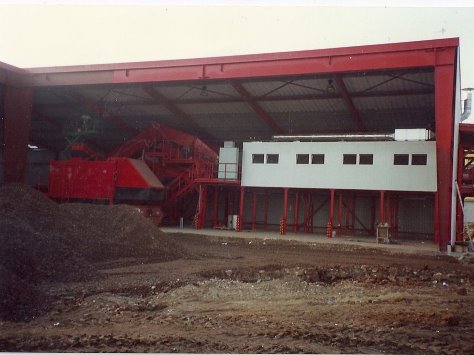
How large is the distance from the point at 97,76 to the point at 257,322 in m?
21.6

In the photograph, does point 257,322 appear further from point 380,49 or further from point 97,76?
point 97,76

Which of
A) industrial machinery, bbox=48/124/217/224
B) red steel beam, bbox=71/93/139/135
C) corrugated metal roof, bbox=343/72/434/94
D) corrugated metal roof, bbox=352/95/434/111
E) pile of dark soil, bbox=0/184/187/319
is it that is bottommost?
pile of dark soil, bbox=0/184/187/319

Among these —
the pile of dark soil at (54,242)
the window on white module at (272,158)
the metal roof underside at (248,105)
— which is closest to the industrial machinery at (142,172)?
the metal roof underside at (248,105)

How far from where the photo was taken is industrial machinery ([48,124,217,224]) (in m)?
27.0

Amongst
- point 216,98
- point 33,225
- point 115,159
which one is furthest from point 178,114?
point 33,225

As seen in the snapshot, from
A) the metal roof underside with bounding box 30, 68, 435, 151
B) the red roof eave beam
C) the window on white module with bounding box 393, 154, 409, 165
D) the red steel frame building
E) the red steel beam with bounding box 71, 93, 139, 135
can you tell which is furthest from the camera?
the red steel beam with bounding box 71, 93, 139, 135

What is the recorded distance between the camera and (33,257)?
10.4 meters

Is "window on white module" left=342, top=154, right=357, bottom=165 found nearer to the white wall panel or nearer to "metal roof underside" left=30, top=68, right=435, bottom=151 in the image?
the white wall panel

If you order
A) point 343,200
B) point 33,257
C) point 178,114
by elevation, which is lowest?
point 33,257

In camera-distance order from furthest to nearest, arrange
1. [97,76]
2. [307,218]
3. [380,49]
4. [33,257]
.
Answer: [307,218] < [97,76] < [380,49] < [33,257]

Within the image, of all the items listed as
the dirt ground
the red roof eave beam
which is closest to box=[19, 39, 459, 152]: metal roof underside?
the red roof eave beam

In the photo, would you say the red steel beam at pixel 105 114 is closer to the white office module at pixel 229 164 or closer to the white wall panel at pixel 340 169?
the white office module at pixel 229 164

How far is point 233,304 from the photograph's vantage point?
9539 mm

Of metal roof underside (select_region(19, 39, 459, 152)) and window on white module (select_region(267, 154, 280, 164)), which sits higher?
metal roof underside (select_region(19, 39, 459, 152))
